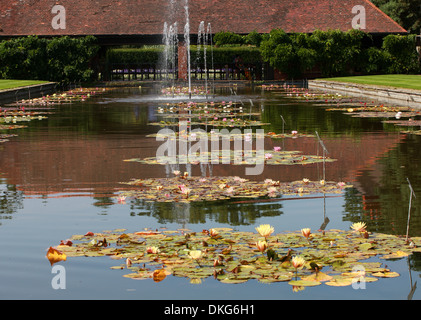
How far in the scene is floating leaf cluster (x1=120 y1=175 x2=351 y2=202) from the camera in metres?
9.74

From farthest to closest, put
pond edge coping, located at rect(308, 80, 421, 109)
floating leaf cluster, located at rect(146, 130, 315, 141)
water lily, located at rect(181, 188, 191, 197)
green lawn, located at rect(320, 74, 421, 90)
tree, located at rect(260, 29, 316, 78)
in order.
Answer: tree, located at rect(260, 29, 316, 78), green lawn, located at rect(320, 74, 421, 90), pond edge coping, located at rect(308, 80, 421, 109), floating leaf cluster, located at rect(146, 130, 315, 141), water lily, located at rect(181, 188, 191, 197)

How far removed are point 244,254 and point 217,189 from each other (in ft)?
11.5

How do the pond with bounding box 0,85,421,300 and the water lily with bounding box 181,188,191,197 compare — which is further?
the water lily with bounding box 181,188,191,197

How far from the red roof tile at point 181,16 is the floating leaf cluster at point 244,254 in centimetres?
4931

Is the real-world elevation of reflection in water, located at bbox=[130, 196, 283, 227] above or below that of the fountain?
below

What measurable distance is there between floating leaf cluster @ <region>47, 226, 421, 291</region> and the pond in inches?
3.8

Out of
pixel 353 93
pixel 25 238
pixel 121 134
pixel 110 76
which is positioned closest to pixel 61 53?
pixel 110 76

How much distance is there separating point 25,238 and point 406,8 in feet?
228

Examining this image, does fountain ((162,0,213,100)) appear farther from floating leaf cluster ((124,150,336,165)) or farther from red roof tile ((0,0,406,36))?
floating leaf cluster ((124,150,336,165))

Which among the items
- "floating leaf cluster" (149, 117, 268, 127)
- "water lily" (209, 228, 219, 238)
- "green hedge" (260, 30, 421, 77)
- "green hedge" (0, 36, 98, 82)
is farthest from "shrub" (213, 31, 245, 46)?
"water lily" (209, 228, 219, 238)

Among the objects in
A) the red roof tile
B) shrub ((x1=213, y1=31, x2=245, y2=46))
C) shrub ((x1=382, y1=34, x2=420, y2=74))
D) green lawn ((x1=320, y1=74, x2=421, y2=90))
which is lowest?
green lawn ((x1=320, y1=74, x2=421, y2=90))

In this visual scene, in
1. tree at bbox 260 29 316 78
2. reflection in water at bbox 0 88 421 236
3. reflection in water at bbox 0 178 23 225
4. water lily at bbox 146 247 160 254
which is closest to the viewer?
water lily at bbox 146 247 160 254

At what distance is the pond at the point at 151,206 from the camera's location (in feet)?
19.5

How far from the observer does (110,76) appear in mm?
59438
